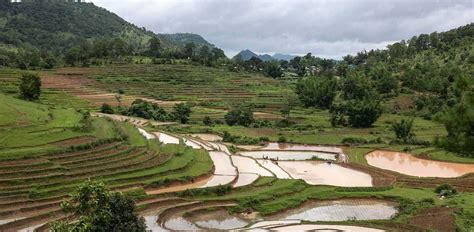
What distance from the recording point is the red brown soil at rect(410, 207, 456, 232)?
2324 centimetres

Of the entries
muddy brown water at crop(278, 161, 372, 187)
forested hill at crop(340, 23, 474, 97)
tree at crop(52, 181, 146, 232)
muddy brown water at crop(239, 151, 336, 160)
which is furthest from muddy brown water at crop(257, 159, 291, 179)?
forested hill at crop(340, 23, 474, 97)

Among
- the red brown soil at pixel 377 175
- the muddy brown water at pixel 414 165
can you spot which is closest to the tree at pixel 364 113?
the muddy brown water at pixel 414 165

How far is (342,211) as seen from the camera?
92.9ft

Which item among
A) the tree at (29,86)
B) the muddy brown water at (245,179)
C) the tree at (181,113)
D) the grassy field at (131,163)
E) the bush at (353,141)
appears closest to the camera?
the grassy field at (131,163)

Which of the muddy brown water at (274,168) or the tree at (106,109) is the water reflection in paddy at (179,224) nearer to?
the muddy brown water at (274,168)

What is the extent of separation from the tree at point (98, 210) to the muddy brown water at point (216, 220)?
27.4 feet

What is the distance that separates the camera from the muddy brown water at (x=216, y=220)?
2502cm

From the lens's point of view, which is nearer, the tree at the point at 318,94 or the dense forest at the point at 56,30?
the tree at the point at 318,94

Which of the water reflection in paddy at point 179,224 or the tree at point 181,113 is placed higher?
the tree at point 181,113

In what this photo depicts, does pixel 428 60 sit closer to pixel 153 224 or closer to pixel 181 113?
pixel 181 113

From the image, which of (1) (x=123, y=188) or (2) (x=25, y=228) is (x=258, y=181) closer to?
(1) (x=123, y=188)

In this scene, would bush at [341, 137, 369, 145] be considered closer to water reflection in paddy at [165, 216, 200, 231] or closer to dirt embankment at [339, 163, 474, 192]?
dirt embankment at [339, 163, 474, 192]

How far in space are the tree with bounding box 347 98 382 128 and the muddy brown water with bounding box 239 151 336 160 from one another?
54.8 ft

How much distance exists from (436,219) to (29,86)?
154 ft
